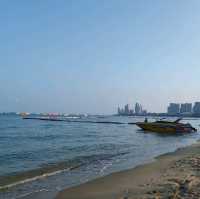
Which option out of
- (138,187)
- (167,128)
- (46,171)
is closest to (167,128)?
(167,128)

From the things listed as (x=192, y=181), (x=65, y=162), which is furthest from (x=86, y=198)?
(x=65, y=162)

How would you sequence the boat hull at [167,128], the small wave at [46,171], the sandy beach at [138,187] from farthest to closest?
the boat hull at [167,128] → the small wave at [46,171] → the sandy beach at [138,187]

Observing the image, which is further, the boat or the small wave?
the boat

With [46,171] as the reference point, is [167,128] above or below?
above

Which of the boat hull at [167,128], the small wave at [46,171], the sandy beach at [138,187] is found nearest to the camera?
the sandy beach at [138,187]

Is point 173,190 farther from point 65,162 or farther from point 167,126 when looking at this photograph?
point 167,126

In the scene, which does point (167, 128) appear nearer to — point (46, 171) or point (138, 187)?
point (46, 171)

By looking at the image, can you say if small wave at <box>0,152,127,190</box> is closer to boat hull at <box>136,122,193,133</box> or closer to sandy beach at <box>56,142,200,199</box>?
sandy beach at <box>56,142,200,199</box>

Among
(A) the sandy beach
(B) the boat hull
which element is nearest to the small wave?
(A) the sandy beach

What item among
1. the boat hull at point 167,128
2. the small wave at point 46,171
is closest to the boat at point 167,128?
the boat hull at point 167,128

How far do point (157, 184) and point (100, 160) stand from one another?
8793 mm

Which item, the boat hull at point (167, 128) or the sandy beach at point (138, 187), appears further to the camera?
the boat hull at point (167, 128)

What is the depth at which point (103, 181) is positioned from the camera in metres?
12.8

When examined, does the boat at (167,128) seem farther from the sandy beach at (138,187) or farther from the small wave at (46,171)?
the sandy beach at (138,187)
